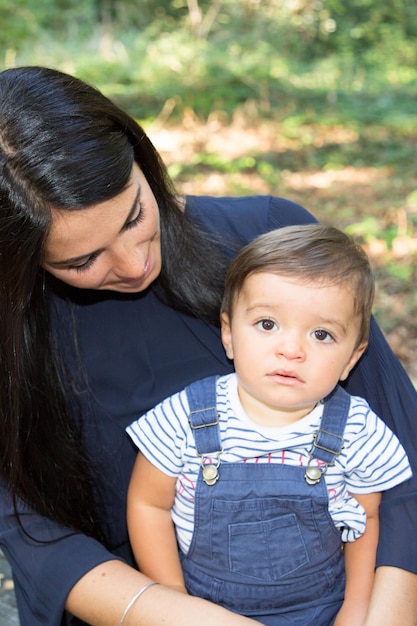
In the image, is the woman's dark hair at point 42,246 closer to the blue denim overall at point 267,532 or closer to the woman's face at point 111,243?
the woman's face at point 111,243

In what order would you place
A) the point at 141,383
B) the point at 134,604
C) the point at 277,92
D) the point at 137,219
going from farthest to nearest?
the point at 277,92, the point at 141,383, the point at 137,219, the point at 134,604

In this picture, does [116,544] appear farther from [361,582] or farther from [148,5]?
[148,5]

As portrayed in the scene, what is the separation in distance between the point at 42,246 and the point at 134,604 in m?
0.80

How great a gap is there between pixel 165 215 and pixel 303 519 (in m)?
0.82

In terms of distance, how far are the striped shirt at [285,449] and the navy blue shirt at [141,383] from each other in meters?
0.07

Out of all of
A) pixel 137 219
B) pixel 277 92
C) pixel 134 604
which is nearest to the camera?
pixel 134 604

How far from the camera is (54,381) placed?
1.94 meters

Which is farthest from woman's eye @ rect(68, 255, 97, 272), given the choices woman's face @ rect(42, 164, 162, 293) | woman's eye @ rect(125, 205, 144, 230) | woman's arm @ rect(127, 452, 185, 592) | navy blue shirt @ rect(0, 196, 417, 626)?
woman's arm @ rect(127, 452, 185, 592)

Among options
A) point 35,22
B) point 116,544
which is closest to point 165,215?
point 116,544

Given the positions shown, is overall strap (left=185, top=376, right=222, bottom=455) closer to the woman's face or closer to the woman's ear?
the woman's ear

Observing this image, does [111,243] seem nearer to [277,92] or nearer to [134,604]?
[134,604]

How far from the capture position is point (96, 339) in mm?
2014

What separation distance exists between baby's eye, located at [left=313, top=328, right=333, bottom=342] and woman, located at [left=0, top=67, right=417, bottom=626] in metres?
0.23

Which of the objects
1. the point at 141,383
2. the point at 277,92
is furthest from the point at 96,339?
the point at 277,92
